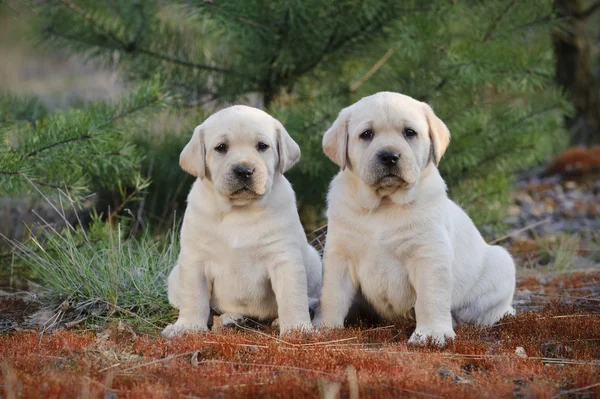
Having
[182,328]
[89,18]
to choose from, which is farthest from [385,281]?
[89,18]

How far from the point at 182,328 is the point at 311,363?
3.58ft

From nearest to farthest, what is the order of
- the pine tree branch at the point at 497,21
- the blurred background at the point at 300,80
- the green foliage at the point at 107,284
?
the green foliage at the point at 107,284 < the blurred background at the point at 300,80 < the pine tree branch at the point at 497,21

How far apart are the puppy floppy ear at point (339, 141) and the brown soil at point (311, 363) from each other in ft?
3.52

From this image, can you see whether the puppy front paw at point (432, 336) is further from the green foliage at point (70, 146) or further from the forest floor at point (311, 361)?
the green foliage at point (70, 146)

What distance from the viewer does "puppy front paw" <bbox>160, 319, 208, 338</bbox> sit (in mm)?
4473

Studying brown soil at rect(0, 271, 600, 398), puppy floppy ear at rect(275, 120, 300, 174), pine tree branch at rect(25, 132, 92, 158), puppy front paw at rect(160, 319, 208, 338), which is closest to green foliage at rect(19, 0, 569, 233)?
pine tree branch at rect(25, 132, 92, 158)

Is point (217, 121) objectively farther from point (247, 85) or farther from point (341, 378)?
point (247, 85)

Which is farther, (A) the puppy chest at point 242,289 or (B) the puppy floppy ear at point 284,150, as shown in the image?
(B) the puppy floppy ear at point 284,150

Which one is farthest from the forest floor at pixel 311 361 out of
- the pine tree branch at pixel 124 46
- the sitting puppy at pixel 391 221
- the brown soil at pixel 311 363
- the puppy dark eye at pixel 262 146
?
the pine tree branch at pixel 124 46

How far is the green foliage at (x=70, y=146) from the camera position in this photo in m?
5.32

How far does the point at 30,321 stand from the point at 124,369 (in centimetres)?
163

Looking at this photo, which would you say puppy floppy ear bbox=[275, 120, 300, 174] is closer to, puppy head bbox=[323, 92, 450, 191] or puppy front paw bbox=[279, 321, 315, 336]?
puppy head bbox=[323, 92, 450, 191]

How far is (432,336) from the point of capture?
166 inches

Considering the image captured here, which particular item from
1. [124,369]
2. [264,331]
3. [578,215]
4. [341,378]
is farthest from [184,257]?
[578,215]
